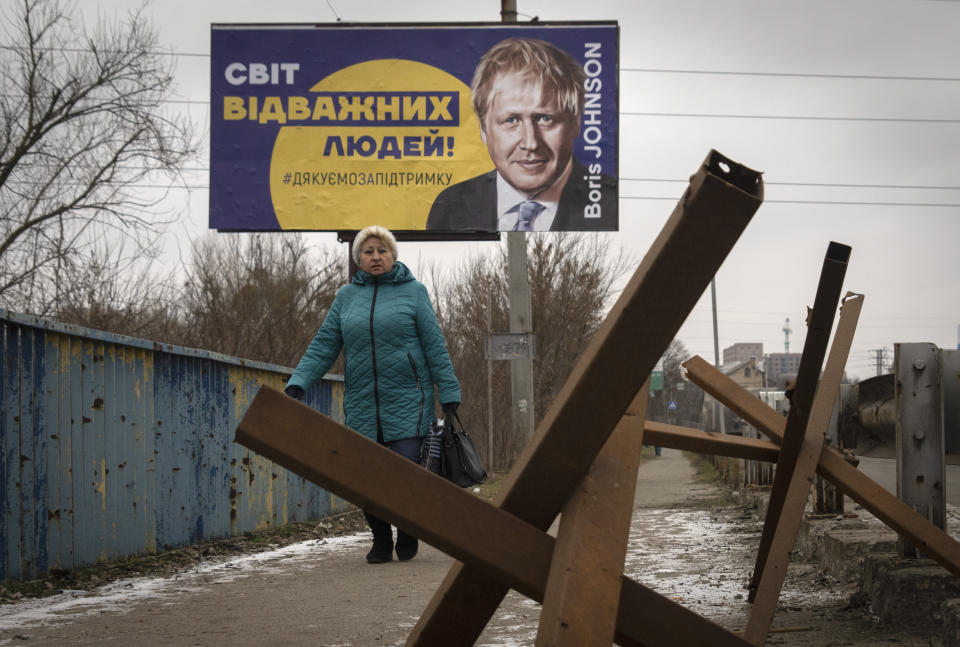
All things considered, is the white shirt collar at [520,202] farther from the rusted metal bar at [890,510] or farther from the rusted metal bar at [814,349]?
the rusted metal bar at [814,349]

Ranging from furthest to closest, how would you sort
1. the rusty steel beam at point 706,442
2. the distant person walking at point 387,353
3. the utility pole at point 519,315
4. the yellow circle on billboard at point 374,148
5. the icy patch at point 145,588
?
the utility pole at point 519,315 < the yellow circle on billboard at point 374,148 < the distant person walking at point 387,353 < the icy patch at point 145,588 < the rusty steel beam at point 706,442

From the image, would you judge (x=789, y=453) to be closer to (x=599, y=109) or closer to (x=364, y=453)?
(x=364, y=453)

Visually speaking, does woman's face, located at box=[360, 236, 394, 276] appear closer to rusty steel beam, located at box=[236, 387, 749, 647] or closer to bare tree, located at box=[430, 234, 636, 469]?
rusty steel beam, located at box=[236, 387, 749, 647]

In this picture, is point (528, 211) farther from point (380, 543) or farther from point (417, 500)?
point (417, 500)

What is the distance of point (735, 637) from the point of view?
1.54 meters

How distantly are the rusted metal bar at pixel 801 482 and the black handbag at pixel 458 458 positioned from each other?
2909mm

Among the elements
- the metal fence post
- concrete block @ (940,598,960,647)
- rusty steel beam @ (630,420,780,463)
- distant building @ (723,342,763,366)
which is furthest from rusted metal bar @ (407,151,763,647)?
distant building @ (723,342,763,366)

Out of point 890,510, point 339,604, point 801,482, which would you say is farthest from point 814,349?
point 339,604

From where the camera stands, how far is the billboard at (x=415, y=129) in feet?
46.3

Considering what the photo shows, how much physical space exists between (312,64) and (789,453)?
12.9 meters

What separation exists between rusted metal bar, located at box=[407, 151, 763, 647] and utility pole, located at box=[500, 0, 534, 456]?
43.9 feet

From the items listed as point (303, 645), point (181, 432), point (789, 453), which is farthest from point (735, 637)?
point (181, 432)

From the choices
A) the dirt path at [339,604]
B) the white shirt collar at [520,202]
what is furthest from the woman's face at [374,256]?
the white shirt collar at [520,202]

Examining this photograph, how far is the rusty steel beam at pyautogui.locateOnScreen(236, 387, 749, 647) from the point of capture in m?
1.33
